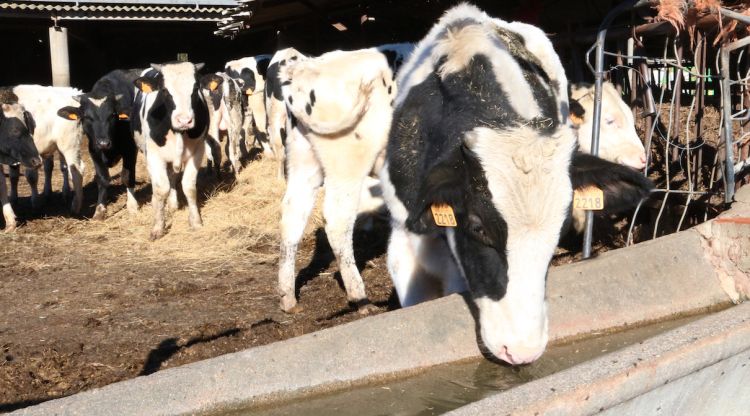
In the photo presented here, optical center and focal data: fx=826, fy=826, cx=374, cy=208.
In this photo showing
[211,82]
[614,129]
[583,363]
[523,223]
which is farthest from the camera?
[211,82]

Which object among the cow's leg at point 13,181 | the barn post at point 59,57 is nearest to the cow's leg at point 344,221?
the cow's leg at point 13,181

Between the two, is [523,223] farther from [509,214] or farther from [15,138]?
[15,138]

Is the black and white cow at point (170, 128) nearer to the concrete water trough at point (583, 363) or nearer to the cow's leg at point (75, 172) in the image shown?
the cow's leg at point (75, 172)

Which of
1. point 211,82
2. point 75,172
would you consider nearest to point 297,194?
point 211,82

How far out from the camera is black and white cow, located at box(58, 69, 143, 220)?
422 inches

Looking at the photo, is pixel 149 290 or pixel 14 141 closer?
pixel 149 290

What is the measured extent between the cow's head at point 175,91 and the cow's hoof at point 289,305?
12.8 ft

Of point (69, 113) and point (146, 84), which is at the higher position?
point (146, 84)

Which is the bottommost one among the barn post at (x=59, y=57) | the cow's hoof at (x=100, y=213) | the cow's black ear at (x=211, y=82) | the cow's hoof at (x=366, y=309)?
the cow's hoof at (x=100, y=213)

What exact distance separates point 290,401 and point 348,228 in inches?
97.4

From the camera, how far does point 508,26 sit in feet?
16.3

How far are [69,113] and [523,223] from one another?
8809 millimetres

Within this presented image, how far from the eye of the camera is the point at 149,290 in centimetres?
689

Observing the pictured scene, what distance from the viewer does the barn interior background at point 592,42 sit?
575 cm
